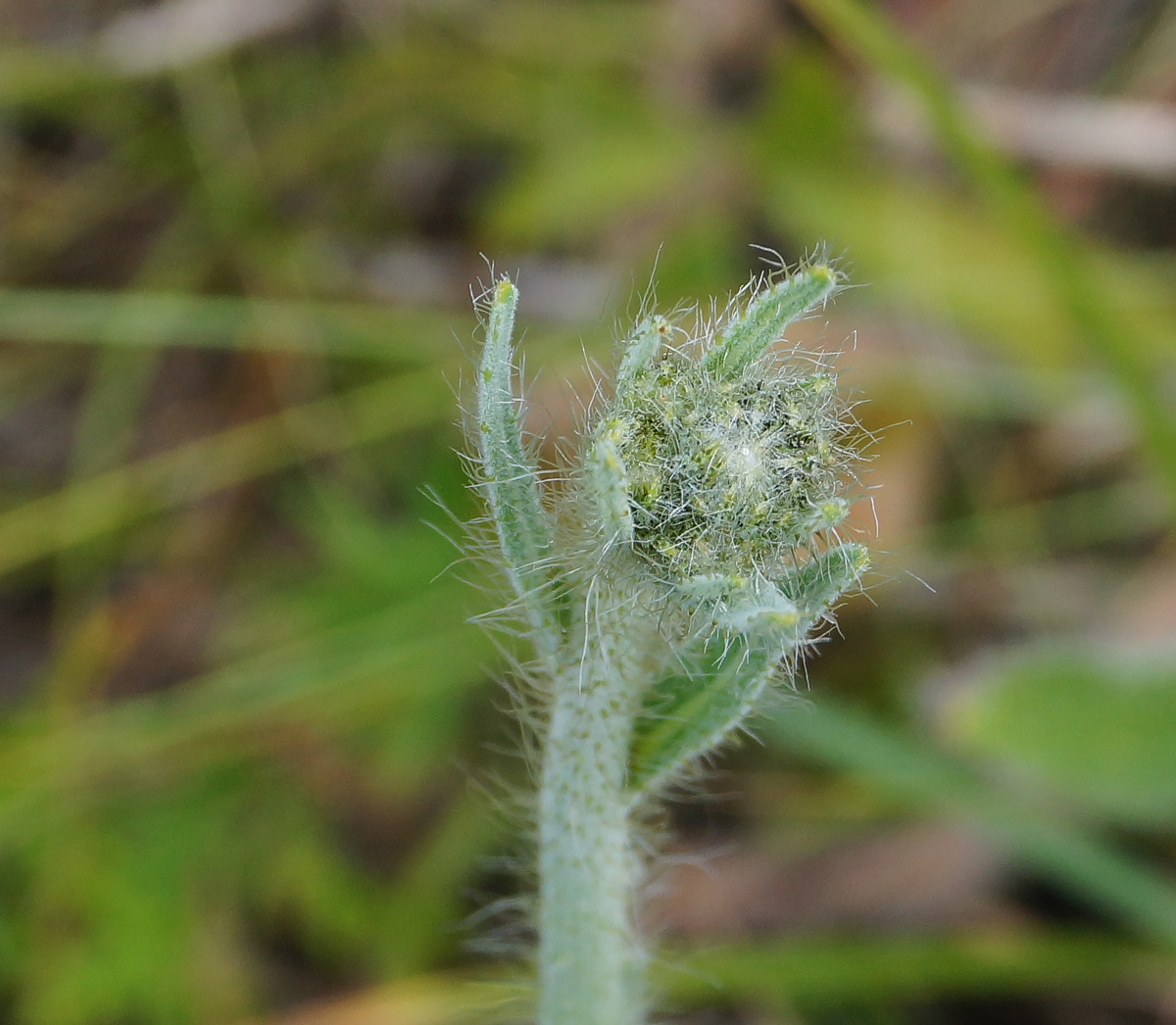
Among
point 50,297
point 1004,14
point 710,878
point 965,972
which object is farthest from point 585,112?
point 965,972

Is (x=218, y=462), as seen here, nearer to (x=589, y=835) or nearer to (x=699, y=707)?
(x=589, y=835)

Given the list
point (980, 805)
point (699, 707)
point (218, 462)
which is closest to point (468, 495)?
point (218, 462)

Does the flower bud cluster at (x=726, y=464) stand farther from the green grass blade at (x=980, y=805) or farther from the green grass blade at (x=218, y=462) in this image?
the green grass blade at (x=218, y=462)

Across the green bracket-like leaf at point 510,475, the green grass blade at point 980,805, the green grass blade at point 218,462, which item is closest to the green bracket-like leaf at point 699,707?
the green bracket-like leaf at point 510,475

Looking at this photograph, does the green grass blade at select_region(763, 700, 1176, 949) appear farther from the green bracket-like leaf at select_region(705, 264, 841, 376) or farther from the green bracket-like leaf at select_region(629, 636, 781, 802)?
the green bracket-like leaf at select_region(705, 264, 841, 376)

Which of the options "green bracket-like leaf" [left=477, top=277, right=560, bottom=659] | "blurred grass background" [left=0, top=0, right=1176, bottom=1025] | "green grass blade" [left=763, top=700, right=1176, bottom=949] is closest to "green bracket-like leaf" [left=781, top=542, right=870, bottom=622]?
"green bracket-like leaf" [left=477, top=277, right=560, bottom=659]

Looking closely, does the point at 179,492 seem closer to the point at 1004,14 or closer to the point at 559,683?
the point at 559,683
